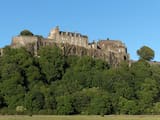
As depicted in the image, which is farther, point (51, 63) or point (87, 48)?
point (87, 48)

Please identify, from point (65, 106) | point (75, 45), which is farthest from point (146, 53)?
point (65, 106)

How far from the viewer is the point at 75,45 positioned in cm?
12731

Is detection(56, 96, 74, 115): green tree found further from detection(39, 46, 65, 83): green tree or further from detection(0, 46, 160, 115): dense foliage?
detection(39, 46, 65, 83): green tree

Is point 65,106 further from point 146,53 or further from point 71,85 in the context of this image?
point 146,53

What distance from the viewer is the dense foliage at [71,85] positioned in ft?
322

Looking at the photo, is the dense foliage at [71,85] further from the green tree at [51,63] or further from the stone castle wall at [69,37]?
the stone castle wall at [69,37]

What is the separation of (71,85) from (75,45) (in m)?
19.0

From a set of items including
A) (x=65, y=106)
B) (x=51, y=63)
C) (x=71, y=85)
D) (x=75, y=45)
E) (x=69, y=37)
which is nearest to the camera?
(x=65, y=106)

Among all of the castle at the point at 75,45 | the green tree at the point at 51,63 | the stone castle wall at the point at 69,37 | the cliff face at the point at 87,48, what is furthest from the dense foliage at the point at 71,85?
the stone castle wall at the point at 69,37

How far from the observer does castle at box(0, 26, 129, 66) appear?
12084 centimetres

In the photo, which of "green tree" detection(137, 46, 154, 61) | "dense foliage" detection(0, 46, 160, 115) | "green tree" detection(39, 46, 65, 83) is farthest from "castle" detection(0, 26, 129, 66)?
"green tree" detection(137, 46, 154, 61)

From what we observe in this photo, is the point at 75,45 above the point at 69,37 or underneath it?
underneath

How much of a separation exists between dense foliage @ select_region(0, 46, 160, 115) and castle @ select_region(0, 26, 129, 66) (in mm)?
2510

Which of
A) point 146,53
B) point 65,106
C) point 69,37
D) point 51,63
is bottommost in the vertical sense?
point 65,106
